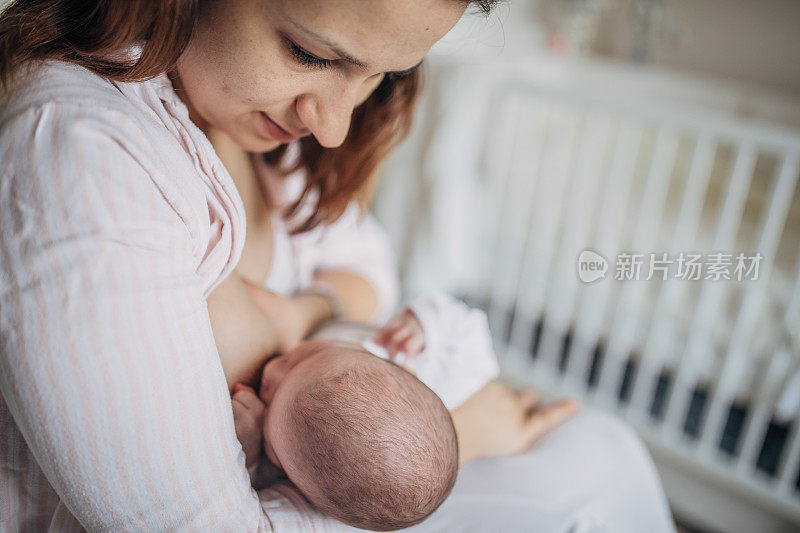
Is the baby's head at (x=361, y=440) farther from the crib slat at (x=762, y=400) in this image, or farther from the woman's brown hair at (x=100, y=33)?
the crib slat at (x=762, y=400)

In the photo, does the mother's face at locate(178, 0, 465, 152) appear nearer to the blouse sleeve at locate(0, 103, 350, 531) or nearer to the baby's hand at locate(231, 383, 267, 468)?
the blouse sleeve at locate(0, 103, 350, 531)

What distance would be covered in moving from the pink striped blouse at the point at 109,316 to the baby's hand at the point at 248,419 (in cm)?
13

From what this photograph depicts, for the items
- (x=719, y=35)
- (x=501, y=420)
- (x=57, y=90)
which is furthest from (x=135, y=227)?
(x=719, y=35)

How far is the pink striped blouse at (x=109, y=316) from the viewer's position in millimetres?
504

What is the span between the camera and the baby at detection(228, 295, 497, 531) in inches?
27.4

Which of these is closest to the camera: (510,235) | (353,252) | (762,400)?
(353,252)

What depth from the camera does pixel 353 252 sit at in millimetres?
1245

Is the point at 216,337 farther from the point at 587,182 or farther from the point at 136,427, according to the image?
the point at 587,182

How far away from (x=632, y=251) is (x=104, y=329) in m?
1.87

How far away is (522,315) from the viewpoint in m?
2.29

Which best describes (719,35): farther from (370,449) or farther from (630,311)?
(370,449)

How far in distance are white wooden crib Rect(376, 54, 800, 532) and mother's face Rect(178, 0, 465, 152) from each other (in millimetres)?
1403

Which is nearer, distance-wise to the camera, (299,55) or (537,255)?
(299,55)

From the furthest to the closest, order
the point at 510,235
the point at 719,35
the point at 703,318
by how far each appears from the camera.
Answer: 1. the point at 719,35
2. the point at 510,235
3. the point at 703,318
